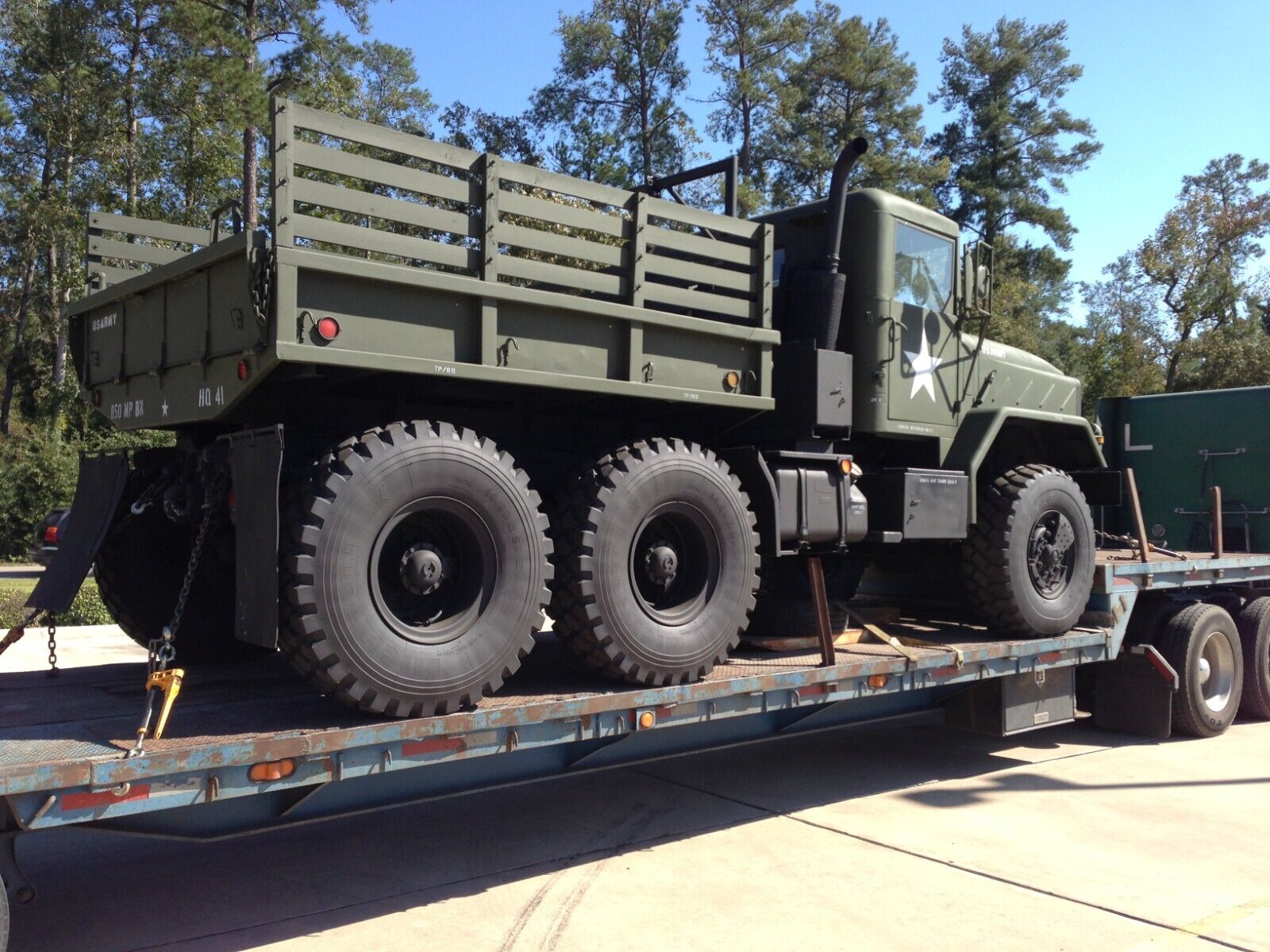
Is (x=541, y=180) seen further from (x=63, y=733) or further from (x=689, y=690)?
(x=63, y=733)

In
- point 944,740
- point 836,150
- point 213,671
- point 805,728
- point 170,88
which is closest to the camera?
point 213,671

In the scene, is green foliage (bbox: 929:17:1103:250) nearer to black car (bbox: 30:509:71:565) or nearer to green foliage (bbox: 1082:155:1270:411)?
green foliage (bbox: 1082:155:1270:411)

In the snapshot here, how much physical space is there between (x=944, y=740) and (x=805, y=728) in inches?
104

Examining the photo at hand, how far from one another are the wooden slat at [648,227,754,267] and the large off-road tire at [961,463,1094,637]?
95.6 inches

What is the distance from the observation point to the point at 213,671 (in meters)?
5.71

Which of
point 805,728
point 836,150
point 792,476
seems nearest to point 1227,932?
point 805,728

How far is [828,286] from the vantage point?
6453 millimetres

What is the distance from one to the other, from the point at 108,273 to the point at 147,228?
364 mm

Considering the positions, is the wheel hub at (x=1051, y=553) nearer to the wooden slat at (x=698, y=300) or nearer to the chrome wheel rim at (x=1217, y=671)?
the chrome wheel rim at (x=1217, y=671)

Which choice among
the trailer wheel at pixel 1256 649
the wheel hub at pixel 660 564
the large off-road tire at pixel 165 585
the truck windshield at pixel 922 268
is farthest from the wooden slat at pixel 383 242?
the trailer wheel at pixel 1256 649

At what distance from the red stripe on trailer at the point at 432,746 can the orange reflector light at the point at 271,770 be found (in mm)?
453

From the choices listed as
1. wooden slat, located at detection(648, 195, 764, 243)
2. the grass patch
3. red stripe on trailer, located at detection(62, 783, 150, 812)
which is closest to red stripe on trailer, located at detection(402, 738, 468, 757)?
→ red stripe on trailer, located at detection(62, 783, 150, 812)

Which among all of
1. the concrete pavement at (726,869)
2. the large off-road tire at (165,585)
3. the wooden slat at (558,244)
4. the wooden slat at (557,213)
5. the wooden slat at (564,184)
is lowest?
the concrete pavement at (726,869)

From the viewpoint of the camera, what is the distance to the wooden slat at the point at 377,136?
4207mm
